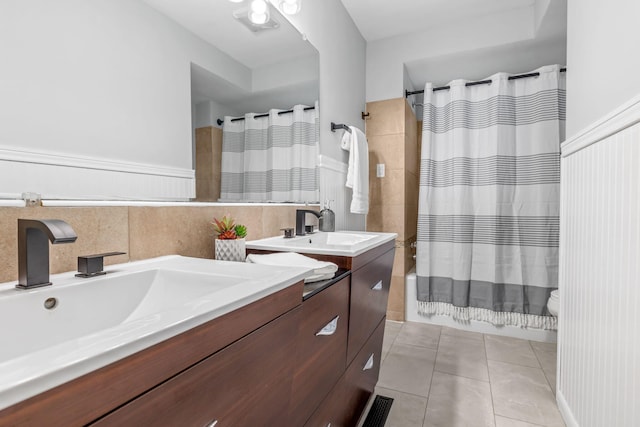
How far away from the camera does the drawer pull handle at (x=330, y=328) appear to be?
3.17ft

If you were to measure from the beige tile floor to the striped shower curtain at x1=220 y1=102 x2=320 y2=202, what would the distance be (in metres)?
1.22

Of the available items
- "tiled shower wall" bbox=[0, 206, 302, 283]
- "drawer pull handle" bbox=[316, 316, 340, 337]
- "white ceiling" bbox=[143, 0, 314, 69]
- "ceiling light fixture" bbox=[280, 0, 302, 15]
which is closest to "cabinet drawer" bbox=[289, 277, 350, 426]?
"drawer pull handle" bbox=[316, 316, 340, 337]

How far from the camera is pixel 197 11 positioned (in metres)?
1.24

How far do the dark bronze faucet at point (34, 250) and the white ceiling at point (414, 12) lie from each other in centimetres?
252

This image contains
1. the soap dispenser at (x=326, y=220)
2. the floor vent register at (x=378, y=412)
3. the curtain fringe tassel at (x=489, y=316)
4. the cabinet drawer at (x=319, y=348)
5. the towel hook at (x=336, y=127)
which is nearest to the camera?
the cabinet drawer at (x=319, y=348)

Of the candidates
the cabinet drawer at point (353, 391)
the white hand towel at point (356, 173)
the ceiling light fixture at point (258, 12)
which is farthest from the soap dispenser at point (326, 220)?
the ceiling light fixture at point (258, 12)

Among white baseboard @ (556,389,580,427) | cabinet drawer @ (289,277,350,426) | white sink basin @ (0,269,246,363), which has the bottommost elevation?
white baseboard @ (556,389,580,427)

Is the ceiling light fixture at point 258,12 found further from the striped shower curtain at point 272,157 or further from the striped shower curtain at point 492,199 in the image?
the striped shower curtain at point 492,199

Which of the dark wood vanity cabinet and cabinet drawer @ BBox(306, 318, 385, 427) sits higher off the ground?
the dark wood vanity cabinet

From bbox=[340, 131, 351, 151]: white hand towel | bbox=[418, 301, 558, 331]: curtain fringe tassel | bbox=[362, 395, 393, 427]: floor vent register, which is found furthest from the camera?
bbox=[418, 301, 558, 331]: curtain fringe tassel

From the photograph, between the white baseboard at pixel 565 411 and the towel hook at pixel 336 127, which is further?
the towel hook at pixel 336 127

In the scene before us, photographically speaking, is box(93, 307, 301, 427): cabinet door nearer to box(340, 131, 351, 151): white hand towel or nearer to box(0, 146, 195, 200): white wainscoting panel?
box(0, 146, 195, 200): white wainscoting panel

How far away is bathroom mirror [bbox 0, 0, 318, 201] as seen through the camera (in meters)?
0.74

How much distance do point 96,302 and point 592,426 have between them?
1725mm
